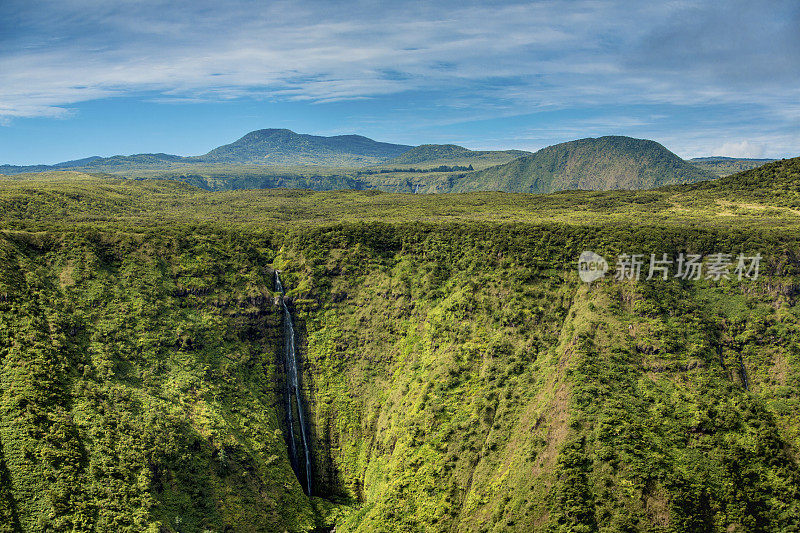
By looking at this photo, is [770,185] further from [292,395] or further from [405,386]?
[292,395]

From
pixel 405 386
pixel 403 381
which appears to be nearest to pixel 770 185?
pixel 403 381

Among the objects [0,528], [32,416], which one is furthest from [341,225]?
[0,528]

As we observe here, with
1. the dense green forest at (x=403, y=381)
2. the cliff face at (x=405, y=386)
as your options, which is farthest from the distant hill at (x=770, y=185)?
the cliff face at (x=405, y=386)

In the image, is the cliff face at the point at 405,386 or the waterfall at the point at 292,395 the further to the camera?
the waterfall at the point at 292,395

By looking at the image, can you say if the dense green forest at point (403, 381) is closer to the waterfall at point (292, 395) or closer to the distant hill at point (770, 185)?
the waterfall at point (292, 395)

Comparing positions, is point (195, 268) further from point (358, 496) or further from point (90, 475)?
point (358, 496)
